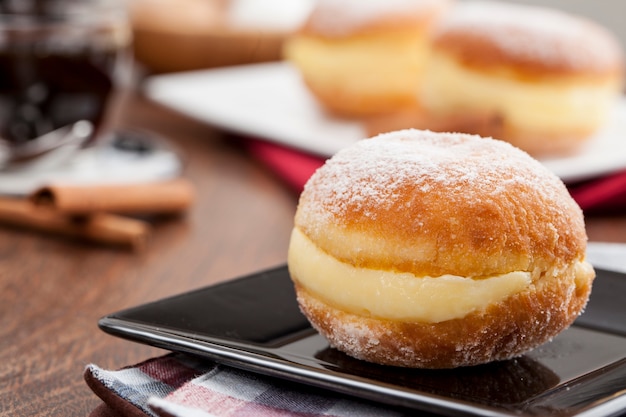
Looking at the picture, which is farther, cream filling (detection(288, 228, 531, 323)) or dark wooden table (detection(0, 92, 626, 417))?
dark wooden table (detection(0, 92, 626, 417))

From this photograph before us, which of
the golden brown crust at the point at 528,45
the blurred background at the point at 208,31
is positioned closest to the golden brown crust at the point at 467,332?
the golden brown crust at the point at 528,45

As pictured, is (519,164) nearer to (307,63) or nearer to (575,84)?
(575,84)

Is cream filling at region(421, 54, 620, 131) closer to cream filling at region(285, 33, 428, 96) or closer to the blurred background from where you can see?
cream filling at region(285, 33, 428, 96)

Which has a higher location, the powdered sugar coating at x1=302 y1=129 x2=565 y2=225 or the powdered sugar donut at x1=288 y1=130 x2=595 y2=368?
the powdered sugar coating at x1=302 y1=129 x2=565 y2=225

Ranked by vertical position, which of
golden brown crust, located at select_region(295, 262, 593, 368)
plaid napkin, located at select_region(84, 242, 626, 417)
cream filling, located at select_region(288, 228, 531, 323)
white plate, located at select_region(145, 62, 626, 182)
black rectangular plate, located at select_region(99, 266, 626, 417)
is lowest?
white plate, located at select_region(145, 62, 626, 182)

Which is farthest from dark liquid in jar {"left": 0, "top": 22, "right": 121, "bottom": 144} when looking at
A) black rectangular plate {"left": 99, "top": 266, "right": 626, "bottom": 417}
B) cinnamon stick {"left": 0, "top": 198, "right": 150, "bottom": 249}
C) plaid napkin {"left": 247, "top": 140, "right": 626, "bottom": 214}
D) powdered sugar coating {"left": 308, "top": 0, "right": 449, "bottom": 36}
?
black rectangular plate {"left": 99, "top": 266, "right": 626, "bottom": 417}

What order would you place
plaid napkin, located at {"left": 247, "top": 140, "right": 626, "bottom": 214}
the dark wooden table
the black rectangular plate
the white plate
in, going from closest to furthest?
the black rectangular plate → the dark wooden table → plaid napkin, located at {"left": 247, "top": 140, "right": 626, "bottom": 214} → the white plate
